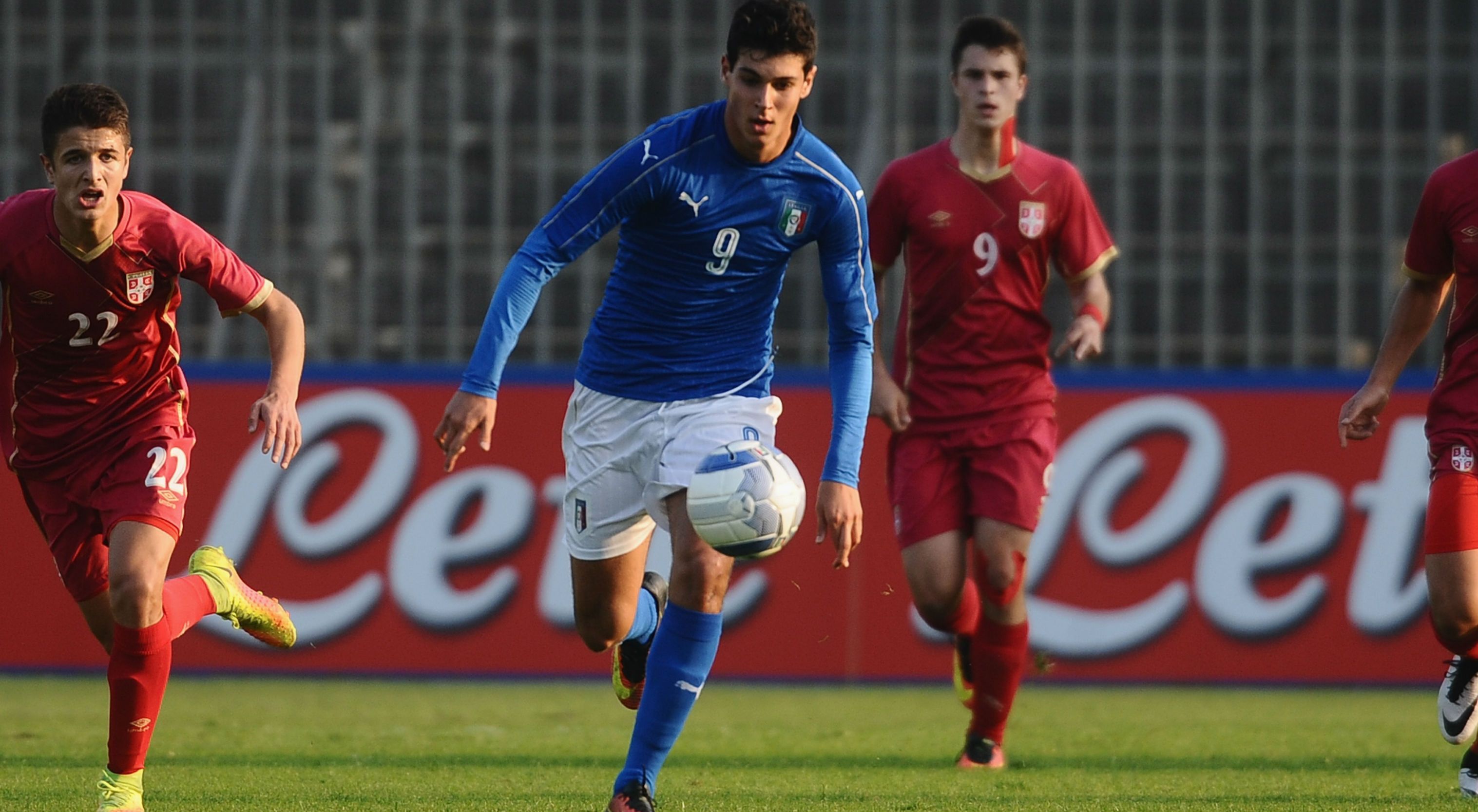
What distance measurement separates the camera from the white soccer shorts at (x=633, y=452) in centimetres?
567

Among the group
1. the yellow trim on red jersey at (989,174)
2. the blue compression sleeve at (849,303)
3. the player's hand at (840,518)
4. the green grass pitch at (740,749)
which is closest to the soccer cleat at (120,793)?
the green grass pitch at (740,749)

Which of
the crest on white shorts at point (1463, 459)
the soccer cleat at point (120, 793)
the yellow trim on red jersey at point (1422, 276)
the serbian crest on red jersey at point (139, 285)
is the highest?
the yellow trim on red jersey at point (1422, 276)

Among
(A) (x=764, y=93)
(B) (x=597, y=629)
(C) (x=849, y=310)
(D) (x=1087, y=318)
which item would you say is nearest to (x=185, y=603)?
(B) (x=597, y=629)

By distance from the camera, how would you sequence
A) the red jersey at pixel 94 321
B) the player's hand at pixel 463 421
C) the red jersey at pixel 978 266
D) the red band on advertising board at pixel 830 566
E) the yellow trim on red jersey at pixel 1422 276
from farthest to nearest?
the red band on advertising board at pixel 830 566
the red jersey at pixel 978 266
the yellow trim on red jersey at pixel 1422 276
the red jersey at pixel 94 321
the player's hand at pixel 463 421

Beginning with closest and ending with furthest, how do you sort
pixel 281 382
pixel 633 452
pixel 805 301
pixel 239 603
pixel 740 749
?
pixel 281 382, pixel 633 452, pixel 239 603, pixel 740 749, pixel 805 301

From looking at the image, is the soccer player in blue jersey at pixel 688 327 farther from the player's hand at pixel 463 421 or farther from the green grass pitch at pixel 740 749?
the green grass pitch at pixel 740 749

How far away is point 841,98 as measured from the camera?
40.4 feet

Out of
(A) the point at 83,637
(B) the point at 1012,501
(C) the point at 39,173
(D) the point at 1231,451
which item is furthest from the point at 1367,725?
(C) the point at 39,173

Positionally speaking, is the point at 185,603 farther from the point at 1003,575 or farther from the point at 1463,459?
the point at 1463,459

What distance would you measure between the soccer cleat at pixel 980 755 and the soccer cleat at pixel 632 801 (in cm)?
205

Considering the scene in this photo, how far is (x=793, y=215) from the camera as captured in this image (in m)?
5.62

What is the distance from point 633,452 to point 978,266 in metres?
1.97

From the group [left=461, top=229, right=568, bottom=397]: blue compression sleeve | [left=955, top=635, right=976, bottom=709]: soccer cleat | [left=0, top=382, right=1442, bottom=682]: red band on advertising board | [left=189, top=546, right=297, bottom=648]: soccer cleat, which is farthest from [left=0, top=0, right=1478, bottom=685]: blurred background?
[left=461, top=229, right=568, bottom=397]: blue compression sleeve

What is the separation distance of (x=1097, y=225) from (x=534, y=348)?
5821 millimetres
